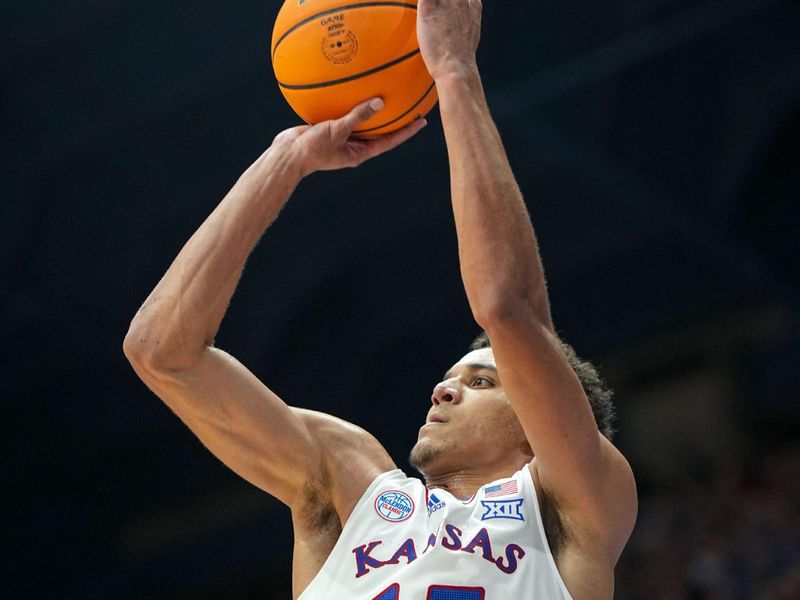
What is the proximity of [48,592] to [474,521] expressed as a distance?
580cm

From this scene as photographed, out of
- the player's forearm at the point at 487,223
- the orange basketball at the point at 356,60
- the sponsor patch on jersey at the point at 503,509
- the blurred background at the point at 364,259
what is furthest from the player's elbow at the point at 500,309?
the blurred background at the point at 364,259

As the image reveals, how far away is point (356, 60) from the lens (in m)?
2.87

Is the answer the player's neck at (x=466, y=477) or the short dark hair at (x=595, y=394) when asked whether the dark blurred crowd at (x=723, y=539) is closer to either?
the short dark hair at (x=595, y=394)

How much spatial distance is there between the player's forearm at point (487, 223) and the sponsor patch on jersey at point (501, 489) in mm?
528

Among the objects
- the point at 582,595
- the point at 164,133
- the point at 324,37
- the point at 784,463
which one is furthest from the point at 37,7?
the point at 582,595

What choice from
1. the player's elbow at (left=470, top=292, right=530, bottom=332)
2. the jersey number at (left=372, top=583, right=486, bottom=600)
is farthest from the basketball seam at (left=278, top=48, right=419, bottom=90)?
the jersey number at (left=372, top=583, right=486, bottom=600)

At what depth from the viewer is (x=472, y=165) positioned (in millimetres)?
2625

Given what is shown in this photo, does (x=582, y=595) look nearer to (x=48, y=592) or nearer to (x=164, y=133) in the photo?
(x=164, y=133)

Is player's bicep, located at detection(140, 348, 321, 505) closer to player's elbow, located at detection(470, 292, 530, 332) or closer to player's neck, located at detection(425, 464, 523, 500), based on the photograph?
player's neck, located at detection(425, 464, 523, 500)

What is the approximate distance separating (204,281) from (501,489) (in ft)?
3.13

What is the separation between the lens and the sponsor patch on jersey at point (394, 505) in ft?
9.66

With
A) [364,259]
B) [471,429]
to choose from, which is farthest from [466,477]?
[364,259]

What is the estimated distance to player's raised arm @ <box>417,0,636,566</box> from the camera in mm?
2584

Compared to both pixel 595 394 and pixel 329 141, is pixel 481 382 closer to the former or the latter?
pixel 595 394
